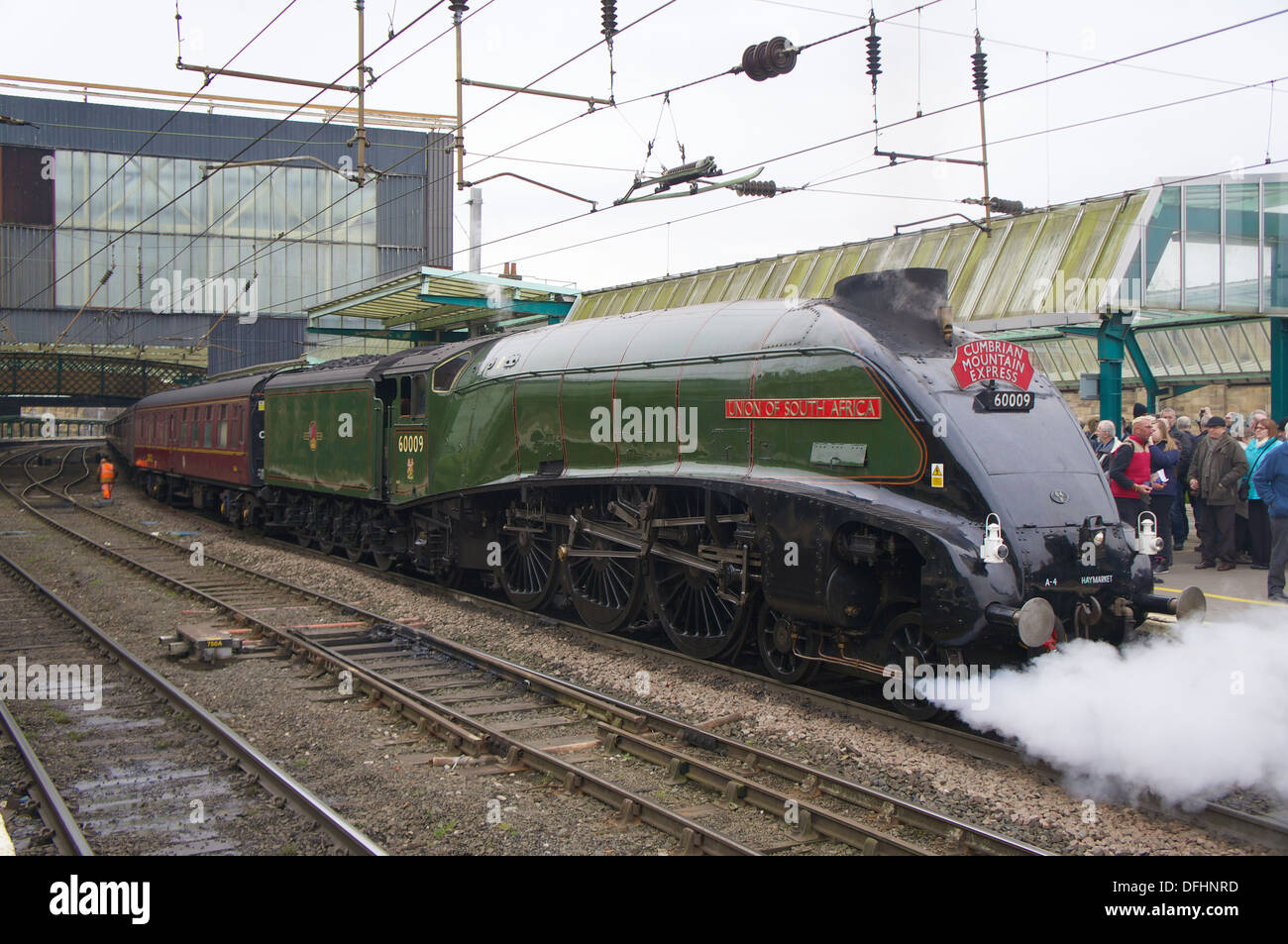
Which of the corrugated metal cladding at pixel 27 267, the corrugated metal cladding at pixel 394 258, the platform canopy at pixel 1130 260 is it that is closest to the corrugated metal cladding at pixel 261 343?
the corrugated metal cladding at pixel 394 258

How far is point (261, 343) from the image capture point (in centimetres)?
4550

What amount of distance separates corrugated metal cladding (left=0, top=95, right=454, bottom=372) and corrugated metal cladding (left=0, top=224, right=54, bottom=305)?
41 mm

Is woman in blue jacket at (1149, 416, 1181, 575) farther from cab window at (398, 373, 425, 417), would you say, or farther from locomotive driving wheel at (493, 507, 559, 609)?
cab window at (398, 373, 425, 417)

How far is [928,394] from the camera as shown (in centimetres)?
711

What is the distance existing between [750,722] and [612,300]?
1623 cm

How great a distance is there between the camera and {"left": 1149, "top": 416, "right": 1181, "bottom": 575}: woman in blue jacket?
11.0 meters

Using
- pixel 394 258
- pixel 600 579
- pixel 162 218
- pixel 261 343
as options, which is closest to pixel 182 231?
pixel 162 218

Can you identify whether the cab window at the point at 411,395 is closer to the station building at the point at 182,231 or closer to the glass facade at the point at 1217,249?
the glass facade at the point at 1217,249

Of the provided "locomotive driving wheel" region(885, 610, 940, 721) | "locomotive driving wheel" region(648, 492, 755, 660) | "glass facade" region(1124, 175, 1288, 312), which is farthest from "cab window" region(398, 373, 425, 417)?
"glass facade" region(1124, 175, 1288, 312)

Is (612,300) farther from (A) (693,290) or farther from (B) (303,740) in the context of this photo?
(B) (303,740)

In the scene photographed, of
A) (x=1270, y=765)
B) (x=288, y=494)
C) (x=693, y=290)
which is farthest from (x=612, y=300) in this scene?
(x=1270, y=765)

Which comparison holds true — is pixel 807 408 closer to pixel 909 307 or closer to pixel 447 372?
pixel 909 307

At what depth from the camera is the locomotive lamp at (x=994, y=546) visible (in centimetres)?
650

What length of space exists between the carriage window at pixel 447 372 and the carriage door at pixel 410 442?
0.25 meters
